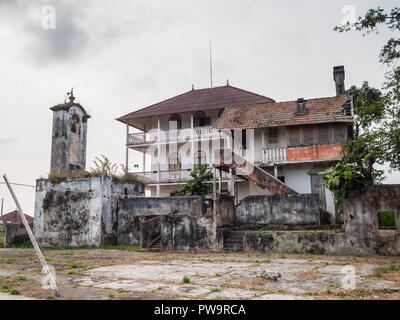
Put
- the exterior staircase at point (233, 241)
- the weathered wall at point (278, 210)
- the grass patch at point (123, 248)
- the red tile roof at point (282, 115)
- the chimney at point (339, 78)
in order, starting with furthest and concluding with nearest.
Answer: the chimney at point (339, 78) → the red tile roof at point (282, 115) → the grass patch at point (123, 248) → the weathered wall at point (278, 210) → the exterior staircase at point (233, 241)

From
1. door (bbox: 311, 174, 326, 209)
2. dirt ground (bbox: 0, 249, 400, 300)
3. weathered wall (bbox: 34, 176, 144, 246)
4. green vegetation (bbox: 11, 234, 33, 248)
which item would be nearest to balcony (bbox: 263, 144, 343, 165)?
door (bbox: 311, 174, 326, 209)

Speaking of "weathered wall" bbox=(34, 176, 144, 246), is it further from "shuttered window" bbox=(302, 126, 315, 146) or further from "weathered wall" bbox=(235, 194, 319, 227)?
"shuttered window" bbox=(302, 126, 315, 146)

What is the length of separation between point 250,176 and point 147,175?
9.21 meters

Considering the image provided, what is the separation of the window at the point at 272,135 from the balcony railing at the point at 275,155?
1.34m

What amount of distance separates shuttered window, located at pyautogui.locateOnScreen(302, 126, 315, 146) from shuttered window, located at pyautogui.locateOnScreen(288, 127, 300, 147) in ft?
1.01

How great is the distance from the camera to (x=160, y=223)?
578 inches

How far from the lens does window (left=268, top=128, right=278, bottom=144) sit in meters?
20.8

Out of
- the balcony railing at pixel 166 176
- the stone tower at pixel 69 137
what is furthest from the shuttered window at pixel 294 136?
the stone tower at pixel 69 137

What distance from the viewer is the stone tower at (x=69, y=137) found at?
1759 cm

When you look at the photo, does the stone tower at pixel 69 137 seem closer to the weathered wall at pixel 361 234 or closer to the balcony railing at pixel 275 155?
the balcony railing at pixel 275 155

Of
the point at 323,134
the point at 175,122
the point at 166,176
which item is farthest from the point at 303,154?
the point at 175,122

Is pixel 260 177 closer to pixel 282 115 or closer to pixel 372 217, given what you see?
pixel 282 115

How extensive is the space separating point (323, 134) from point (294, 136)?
1.47 m
